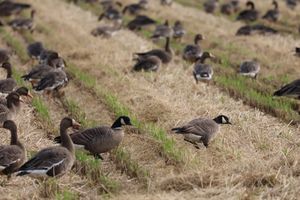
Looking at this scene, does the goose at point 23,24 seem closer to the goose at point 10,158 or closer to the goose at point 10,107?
the goose at point 10,107

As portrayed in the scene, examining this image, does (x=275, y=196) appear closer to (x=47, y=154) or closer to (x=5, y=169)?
(x=47, y=154)

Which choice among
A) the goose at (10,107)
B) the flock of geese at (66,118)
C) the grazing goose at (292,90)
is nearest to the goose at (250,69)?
the flock of geese at (66,118)

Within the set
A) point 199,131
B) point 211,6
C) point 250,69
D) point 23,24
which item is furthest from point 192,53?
point 211,6

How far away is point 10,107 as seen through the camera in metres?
12.8

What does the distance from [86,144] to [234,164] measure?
2.70m

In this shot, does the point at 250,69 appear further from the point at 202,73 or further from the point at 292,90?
the point at 292,90

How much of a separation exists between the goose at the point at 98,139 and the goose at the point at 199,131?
1.14m

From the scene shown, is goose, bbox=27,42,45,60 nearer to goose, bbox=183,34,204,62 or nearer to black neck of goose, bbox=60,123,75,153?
goose, bbox=183,34,204,62

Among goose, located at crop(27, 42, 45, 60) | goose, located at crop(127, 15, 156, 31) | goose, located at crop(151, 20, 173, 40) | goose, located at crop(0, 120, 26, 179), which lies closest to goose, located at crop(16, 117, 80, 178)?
goose, located at crop(0, 120, 26, 179)

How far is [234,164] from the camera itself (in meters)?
10.3

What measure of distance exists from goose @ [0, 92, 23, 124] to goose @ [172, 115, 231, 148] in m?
3.48

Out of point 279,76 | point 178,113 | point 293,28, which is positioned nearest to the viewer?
point 178,113

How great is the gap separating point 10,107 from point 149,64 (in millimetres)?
6150

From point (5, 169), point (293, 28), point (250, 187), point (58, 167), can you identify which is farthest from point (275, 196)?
point (293, 28)
